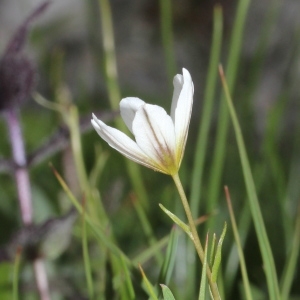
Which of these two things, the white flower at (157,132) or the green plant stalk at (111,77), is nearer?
the white flower at (157,132)

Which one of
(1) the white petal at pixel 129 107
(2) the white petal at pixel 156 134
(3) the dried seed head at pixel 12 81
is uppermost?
(3) the dried seed head at pixel 12 81

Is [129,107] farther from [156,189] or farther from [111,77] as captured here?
[156,189]

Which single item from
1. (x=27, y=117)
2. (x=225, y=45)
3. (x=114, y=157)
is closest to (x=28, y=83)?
(x=114, y=157)

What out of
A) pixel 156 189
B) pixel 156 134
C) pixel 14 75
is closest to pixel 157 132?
pixel 156 134

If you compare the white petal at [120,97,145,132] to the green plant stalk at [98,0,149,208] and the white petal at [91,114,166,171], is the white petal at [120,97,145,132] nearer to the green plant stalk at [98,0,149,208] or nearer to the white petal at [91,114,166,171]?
the white petal at [91,114,166,171]

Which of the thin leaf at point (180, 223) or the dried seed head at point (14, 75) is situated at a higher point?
the dried seed head at point (14, 75)

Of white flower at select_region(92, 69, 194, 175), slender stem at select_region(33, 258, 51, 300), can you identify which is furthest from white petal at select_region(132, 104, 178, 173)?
slender stem at select_region(33, 258, 51, 300)

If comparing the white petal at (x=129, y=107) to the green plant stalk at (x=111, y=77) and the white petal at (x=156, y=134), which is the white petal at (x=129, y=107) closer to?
the white petal at (x=156, y=134)

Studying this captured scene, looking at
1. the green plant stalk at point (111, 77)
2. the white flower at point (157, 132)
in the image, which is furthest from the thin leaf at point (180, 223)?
the green plant stalk at point (111, 77)
